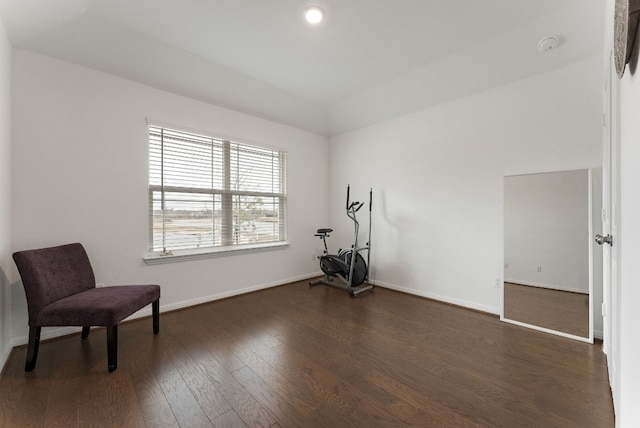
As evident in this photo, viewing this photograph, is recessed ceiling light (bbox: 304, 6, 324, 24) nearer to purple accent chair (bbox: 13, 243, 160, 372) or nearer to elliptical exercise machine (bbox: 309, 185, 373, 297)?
elliptical exercise machine (bbox: 309, 185, 373, 297)

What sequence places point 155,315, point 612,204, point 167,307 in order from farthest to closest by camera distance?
point 167,307, point 155,315, point 612,204

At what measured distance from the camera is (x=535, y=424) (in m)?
1.49

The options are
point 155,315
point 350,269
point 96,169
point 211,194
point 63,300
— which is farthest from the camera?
point 350,269

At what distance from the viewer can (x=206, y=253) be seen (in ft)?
11.4

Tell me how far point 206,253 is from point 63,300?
58.5 inches

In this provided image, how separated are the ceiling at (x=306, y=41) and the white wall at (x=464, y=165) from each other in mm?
Answer: 261

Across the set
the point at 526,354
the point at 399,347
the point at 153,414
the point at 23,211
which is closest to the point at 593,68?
the point at 526,354

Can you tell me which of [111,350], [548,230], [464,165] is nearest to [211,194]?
[111,350]

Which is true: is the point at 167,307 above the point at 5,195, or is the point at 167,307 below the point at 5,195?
below

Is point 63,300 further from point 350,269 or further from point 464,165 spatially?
point 464,165

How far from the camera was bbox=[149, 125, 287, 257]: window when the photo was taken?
10.5 ft

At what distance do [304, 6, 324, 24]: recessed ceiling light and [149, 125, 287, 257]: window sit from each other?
196 cm

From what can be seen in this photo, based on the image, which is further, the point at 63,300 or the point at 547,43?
the point at 547,43

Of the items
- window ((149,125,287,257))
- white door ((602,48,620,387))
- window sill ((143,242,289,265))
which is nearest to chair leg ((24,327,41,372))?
window sill ((143,242,289,265))
